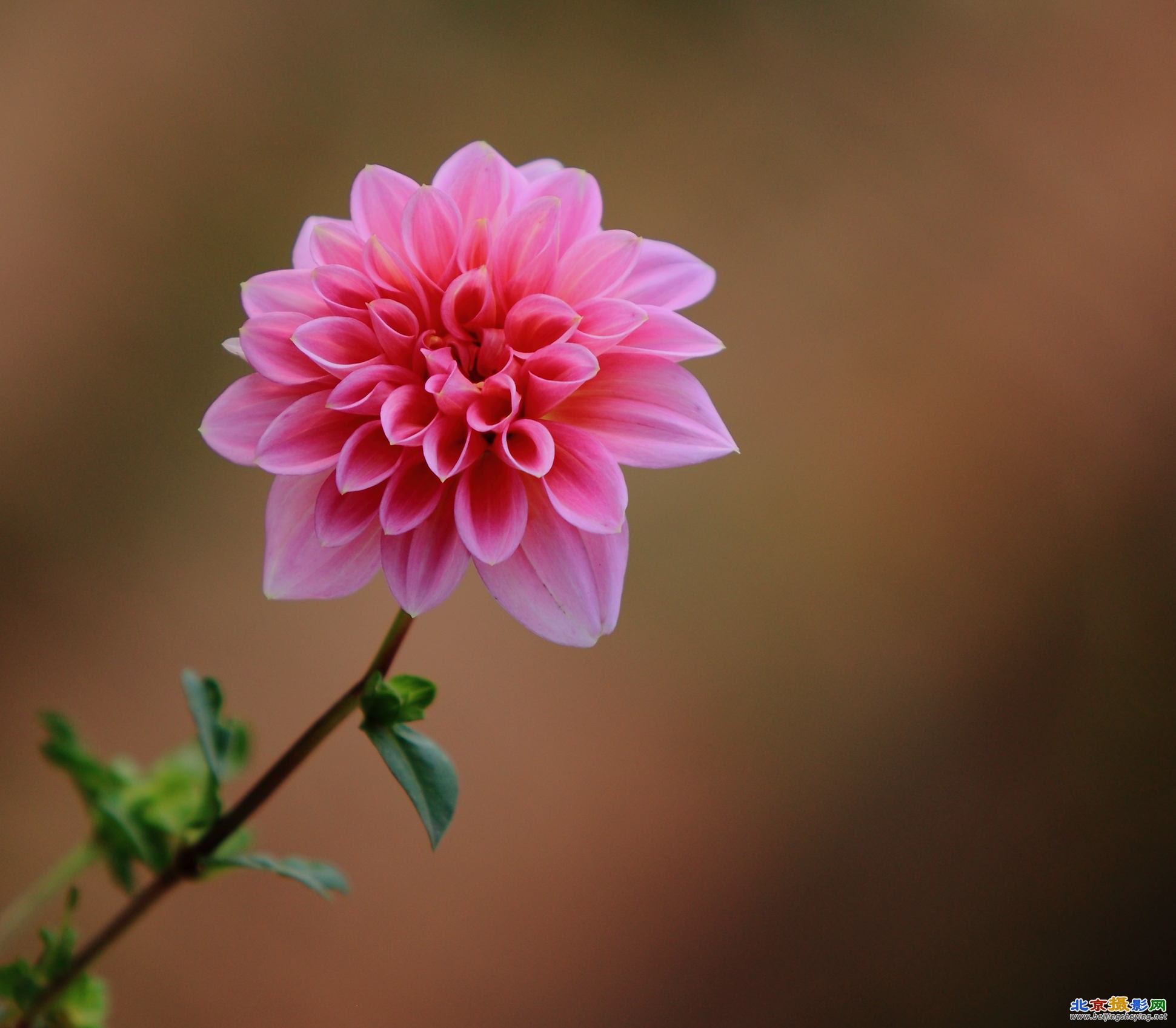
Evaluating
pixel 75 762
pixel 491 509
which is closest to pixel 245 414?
pixel 491 509

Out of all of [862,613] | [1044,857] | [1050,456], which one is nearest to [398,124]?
[862,613]

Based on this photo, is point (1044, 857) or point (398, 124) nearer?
point (1044, 857)

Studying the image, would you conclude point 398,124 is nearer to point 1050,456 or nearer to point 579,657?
point 579,657

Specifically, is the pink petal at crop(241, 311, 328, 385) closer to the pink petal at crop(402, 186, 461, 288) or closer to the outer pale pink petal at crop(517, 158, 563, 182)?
the pink petal at crop(402, 186, 461, 288)

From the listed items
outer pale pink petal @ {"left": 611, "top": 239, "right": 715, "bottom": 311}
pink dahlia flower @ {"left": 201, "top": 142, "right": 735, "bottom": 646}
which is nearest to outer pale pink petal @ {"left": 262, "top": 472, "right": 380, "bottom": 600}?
pink dahlia flower @ {"left": 201, "top": 142, "right": 735, "bottom": 646}

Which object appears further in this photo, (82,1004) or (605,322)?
(82,1004)

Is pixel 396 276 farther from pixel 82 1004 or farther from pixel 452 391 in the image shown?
pixel 82 1004

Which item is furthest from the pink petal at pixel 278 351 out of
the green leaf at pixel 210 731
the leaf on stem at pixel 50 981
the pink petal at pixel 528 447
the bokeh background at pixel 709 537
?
the bokeh background at pixel 709 537
